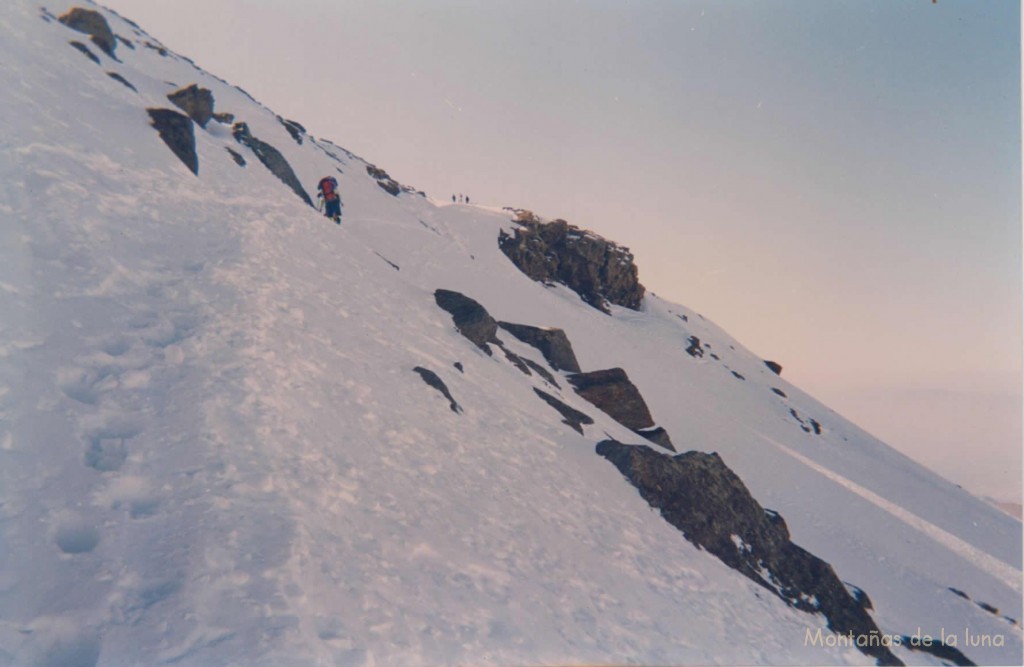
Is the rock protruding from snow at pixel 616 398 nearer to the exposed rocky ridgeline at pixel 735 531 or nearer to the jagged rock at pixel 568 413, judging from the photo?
the jagged rock at pixel 568 413

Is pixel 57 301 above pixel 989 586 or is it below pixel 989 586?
below

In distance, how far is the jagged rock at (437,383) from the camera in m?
13.7

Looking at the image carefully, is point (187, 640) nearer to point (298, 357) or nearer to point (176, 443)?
point (176, 443)

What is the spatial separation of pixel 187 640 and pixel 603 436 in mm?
15187

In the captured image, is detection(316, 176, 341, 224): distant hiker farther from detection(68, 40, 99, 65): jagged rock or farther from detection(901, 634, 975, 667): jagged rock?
detection(901, 634, 975, 667): jagged rock

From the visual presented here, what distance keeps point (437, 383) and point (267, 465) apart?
268 inches

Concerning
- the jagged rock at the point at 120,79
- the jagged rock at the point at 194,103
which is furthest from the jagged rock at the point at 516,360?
the jagged rock at the point at 194,103

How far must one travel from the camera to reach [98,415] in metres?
6.93

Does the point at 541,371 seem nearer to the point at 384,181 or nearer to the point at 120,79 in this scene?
the point at 120,79

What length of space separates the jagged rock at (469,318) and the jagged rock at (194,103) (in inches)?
571

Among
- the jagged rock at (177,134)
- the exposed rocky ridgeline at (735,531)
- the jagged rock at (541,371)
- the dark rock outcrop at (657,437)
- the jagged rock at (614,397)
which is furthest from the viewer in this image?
the jagged rock at (614,397)

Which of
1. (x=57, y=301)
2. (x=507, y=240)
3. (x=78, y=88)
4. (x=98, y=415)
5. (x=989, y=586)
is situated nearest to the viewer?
(x=98, y=415)

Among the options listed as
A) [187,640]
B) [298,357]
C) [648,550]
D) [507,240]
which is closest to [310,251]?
[298,357]

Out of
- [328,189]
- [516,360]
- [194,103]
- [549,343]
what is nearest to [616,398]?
[549,343]
